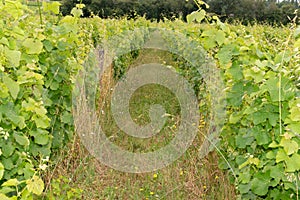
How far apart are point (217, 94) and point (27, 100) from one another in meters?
1.91

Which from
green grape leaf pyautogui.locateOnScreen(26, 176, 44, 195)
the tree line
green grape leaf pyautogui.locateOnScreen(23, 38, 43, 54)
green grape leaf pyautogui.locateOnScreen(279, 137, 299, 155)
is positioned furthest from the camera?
the tree line

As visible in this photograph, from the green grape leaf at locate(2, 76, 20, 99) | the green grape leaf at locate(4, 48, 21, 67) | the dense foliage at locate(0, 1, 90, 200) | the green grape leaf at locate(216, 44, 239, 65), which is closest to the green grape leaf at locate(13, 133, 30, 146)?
the dense foliage at locate(0, 1, 90, 200)

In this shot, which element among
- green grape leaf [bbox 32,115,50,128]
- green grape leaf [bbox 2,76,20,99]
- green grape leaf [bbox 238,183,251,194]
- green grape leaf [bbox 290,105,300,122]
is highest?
green grape leaf [bbox 290,105,300,122]

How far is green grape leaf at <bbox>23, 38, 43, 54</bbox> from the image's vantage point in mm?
2768

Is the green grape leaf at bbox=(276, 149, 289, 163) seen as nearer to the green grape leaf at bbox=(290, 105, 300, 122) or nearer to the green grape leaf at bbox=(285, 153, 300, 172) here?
the green grape leaf at bbox=(285, 153, 300, 172)

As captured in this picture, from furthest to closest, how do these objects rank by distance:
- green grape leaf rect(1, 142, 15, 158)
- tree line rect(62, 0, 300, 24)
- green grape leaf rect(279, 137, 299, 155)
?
tree line rect(62, 0, 300, 24) < green grape leaf rect(1, 142, 15, 158) < green grape leaf rect(279, 137, 299, 155)

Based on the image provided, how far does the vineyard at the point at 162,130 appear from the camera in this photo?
7.69 feet

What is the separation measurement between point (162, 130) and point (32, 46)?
3.14 metres

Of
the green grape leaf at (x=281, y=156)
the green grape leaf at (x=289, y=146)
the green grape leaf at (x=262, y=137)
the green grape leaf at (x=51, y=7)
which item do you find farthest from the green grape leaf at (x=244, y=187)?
the green grape leaf at (x=51, y=7)

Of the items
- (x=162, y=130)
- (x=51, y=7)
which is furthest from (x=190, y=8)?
(x=51, y=7)

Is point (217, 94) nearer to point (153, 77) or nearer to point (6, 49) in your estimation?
point (6, 49)

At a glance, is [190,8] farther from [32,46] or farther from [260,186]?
[260,186]

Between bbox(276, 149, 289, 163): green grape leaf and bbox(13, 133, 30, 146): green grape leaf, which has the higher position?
bbox(276, 149, 289, 163): green grape leaf

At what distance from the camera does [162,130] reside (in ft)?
18.6
